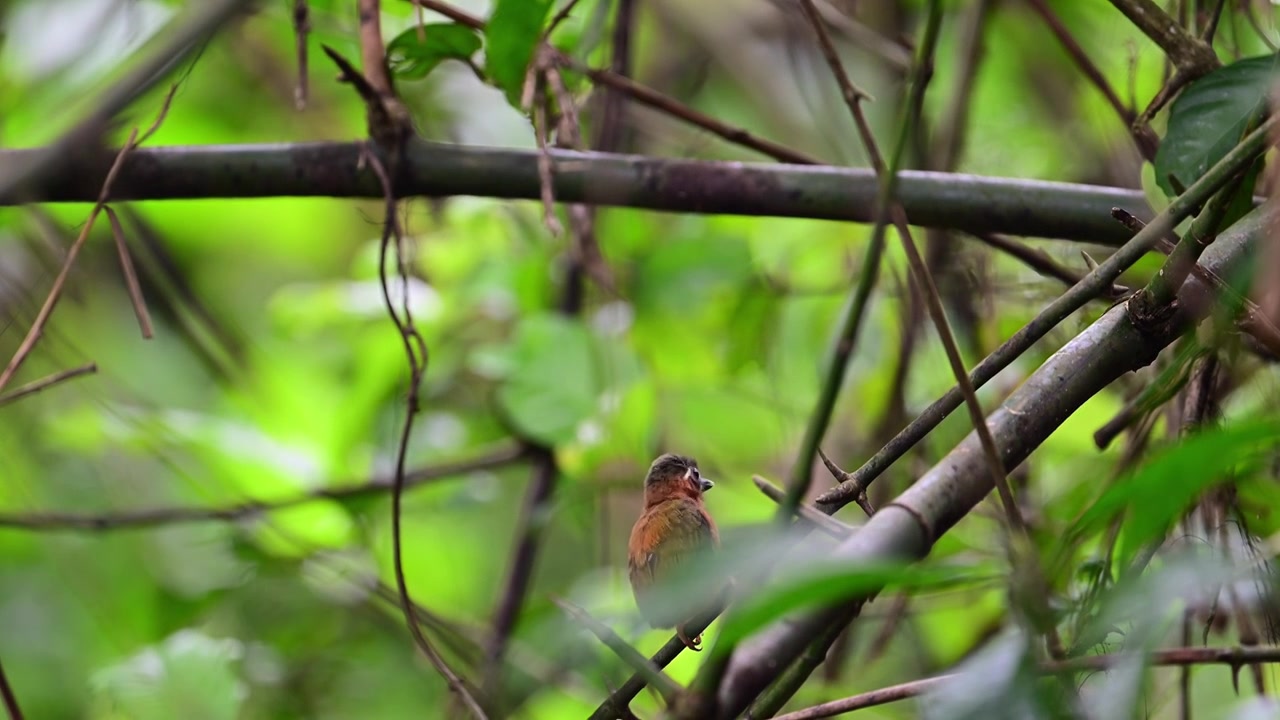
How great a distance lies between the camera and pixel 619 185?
1.49 metres

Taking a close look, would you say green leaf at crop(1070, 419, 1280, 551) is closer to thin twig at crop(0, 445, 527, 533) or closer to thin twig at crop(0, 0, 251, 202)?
thin twig at crop(0, 0, 251, 202)

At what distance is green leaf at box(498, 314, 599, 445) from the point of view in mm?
2248

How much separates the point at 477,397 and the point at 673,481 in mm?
1333

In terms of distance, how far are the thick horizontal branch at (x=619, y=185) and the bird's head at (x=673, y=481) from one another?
15.1 inches

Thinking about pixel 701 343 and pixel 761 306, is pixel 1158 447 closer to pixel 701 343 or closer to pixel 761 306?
pixel 761 306

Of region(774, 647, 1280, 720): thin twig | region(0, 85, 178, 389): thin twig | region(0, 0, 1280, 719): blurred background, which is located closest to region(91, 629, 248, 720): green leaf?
region(0, 0, 1280, 719): blurred background

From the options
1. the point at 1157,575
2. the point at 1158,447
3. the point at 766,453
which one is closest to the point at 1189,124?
the point at 1158,447

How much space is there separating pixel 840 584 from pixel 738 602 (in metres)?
0.11

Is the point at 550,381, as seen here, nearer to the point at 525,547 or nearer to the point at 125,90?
the point at 525,547

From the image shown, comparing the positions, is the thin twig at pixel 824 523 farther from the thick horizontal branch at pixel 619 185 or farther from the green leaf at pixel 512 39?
the green leaf at pixel 512 39

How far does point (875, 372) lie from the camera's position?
2.61 metres

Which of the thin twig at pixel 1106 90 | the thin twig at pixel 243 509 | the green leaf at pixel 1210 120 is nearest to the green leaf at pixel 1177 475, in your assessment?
the green leaf at pixel 1210 120

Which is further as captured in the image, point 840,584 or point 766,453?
point 766,453

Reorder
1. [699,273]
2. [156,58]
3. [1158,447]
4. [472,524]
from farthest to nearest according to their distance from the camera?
[472,524]
[699,273]
[1158,447]
[156,58]
